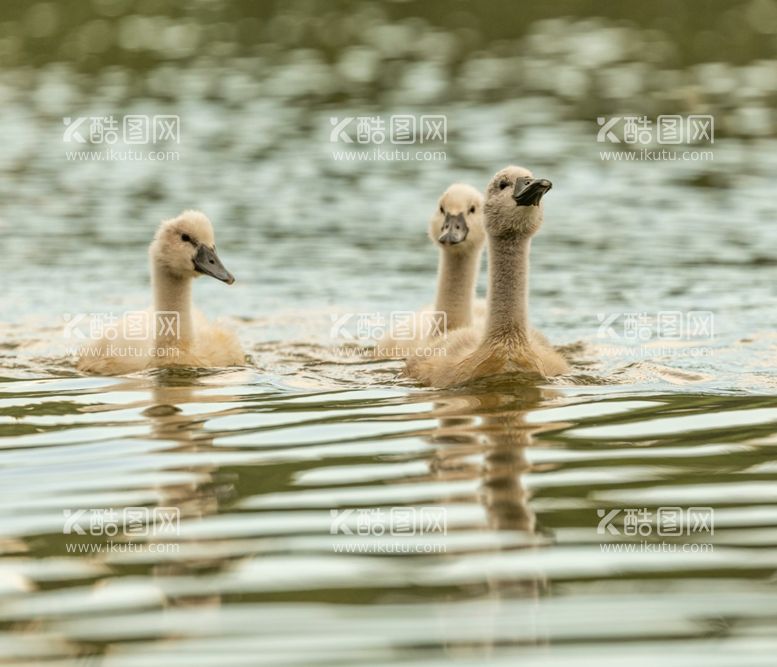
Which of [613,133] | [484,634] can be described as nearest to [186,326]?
[484,634]

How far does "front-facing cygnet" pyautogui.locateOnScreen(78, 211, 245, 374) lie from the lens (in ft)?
41.0

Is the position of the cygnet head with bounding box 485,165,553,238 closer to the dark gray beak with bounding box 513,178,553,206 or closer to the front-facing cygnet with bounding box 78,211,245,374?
the dark gray beak with bounding box 513,178,553,206

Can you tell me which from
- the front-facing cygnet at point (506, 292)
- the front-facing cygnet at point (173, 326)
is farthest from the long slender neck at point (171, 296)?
the front-facing cygnet at point (506, 292)

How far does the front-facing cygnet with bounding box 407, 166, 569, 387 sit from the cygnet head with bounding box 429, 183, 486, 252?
60.3 inches

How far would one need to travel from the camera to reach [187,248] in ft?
41.5

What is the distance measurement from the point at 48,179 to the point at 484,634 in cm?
1691

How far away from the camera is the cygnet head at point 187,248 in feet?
41.3

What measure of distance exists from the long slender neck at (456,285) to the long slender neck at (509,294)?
6.90ft

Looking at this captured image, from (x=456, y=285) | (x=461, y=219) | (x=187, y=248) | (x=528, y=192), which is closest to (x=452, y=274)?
(x=456, y=285)

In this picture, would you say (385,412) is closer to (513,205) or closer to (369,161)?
(513,205)

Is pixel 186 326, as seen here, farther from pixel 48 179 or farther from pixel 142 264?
pixel 48 179

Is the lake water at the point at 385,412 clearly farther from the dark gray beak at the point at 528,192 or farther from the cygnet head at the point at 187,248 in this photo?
the dark gray beak at the point at 528,192

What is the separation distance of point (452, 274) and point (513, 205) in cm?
243

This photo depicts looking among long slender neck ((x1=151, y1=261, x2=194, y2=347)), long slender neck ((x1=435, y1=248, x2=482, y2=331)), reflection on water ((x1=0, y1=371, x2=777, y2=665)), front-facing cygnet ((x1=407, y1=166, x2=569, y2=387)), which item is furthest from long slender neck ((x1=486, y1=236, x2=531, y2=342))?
long slender neck ((x1=151, y1=261, x2=194, y2=347))
